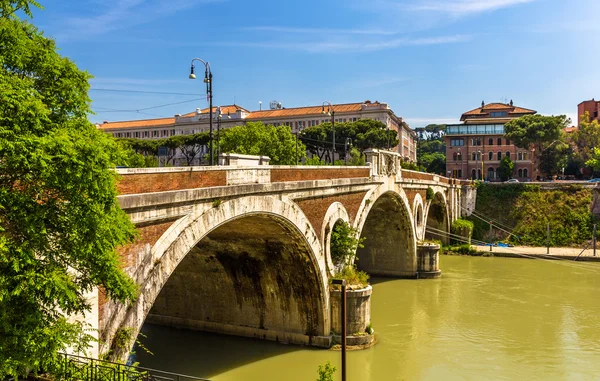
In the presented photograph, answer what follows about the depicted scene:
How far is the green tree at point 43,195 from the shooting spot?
19.6 ft

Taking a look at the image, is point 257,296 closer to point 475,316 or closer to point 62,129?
point 475,316

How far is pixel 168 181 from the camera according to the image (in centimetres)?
1119

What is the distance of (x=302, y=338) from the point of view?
19703 mm

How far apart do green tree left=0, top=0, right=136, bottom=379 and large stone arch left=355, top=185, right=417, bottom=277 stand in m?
25.0

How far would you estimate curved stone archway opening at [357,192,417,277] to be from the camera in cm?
3241

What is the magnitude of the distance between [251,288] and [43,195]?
14417mm

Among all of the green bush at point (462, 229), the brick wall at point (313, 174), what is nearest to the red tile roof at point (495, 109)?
the green bush at point (462, 229)

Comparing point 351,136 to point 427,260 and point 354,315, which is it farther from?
point 354,315

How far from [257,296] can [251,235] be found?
139 inches

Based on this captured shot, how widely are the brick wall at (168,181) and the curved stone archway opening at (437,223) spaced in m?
33.6

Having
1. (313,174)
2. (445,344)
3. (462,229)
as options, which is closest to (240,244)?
(313,174)

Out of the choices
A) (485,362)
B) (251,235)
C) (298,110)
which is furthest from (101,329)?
(298,110)

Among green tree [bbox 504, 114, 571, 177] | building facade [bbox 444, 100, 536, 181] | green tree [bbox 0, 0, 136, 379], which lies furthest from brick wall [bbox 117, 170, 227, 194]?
building facade [bbox 444, 100, 536, 181]

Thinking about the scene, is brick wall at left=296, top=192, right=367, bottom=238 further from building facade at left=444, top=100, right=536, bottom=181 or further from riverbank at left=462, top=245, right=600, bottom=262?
building facade at left=444, top=100, right=536, bottom=181
